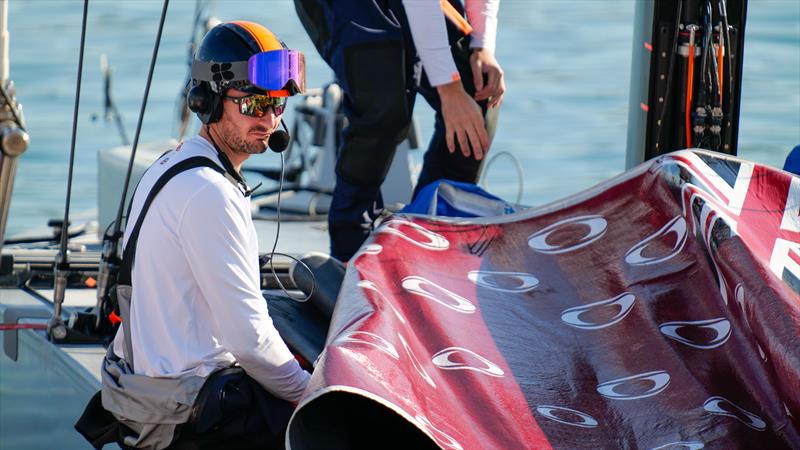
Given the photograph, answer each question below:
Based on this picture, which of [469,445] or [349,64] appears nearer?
[469,445]

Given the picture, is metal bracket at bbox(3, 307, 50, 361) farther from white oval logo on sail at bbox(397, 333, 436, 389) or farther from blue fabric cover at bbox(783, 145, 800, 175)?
blue fabric cover at bbox(783, 145, 800, 175)

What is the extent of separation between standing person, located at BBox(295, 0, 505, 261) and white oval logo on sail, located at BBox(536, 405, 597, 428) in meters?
1.31

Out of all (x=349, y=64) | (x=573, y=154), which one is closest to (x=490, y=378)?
(x=349, y=64)

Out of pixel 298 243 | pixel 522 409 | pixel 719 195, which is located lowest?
pixel 298 243

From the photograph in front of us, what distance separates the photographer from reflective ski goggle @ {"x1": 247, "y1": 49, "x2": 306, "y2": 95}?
2656mm

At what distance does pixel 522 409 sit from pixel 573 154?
1031 centimetres

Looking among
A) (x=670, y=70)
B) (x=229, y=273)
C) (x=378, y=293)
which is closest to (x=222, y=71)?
(x=229, y=273)

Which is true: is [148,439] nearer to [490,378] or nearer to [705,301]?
[490,378]

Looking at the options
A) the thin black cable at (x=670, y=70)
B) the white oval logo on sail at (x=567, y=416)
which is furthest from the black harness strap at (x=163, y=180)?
the thin black cable at (x=670, y=70)

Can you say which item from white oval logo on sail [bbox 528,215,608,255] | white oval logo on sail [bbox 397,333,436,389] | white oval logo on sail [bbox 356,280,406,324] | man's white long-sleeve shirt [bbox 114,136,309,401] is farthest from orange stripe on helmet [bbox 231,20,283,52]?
white oval logo on sail [bbox 528,215,608,255]

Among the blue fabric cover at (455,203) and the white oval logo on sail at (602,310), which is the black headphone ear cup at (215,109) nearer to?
the white oval logo on sail at (602,310)

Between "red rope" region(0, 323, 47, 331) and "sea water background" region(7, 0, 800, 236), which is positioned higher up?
"red rope" region(0, 323, 47, 331)

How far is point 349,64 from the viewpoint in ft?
12.0

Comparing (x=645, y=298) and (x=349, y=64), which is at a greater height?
(x=349, y=64)
